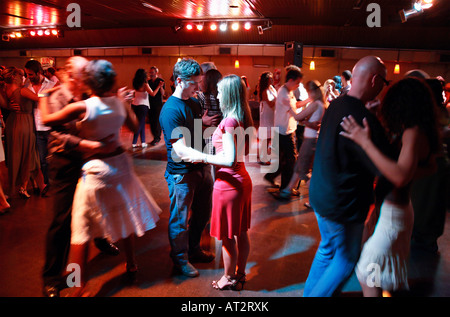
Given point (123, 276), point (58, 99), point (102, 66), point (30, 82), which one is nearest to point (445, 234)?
point (123, 276)

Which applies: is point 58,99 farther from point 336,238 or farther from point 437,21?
point 437,21

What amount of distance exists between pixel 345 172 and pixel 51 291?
203 cm

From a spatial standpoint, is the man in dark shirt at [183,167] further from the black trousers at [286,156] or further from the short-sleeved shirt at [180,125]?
the black trousers at [286,156]

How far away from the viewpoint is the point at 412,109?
5.14ft

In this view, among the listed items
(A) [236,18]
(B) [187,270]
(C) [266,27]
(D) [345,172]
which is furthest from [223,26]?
(D) [345,172]

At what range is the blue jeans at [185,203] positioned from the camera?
7.38ft

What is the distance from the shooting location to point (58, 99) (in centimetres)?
210

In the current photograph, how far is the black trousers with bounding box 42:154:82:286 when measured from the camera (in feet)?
6.92

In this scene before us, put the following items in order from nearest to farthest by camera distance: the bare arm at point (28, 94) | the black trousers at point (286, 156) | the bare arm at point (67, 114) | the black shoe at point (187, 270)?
the bare arm at point (67, 114) < the black shoe at point (187, 270) < the bare arm at point (28, 94) < the black trousers at point (286, 156)

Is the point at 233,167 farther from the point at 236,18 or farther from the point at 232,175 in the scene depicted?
the point at 236,18

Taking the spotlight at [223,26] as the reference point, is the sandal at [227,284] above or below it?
below

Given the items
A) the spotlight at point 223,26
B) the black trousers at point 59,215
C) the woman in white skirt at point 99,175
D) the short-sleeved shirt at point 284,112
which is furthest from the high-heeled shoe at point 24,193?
the spotlight at point 223,26

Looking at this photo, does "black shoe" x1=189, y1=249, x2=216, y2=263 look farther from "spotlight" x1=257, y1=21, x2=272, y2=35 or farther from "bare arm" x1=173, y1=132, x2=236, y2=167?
"spotlight" x1=257, y1=21, x2=272, y2=35

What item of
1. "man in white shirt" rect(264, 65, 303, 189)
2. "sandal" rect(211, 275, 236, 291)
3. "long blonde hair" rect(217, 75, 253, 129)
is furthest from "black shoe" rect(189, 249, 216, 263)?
"man in white shirt" rect(264, 65, 303, 189)
